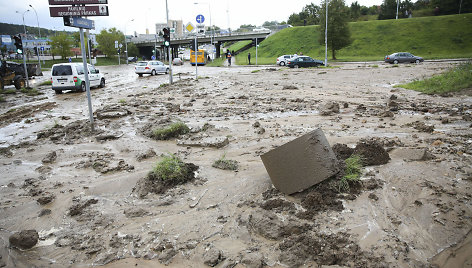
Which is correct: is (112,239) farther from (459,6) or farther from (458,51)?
(459,6)

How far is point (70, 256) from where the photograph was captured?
3.90 meters

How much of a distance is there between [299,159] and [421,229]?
1.79 metres

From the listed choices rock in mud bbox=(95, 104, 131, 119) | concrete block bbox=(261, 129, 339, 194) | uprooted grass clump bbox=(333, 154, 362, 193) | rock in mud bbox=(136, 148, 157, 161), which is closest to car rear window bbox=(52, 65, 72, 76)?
rock in mud bbox=(95, 104, 131, 119)

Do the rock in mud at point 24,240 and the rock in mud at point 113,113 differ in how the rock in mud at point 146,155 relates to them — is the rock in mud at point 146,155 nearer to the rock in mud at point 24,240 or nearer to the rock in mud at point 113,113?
the rock in mud at point 24,240

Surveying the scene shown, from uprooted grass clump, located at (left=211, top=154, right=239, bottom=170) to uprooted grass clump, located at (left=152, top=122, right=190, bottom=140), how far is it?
2.53 m

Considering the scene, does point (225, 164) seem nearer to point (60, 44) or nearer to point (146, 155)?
point (146, 155)

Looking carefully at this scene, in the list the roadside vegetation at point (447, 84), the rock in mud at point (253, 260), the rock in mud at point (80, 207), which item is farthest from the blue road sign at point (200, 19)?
the rock in mud at point (253, 260)

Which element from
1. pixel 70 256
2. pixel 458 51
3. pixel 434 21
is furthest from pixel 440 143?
pixel 434 21

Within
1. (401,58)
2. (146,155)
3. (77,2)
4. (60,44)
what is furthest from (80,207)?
(60,44)

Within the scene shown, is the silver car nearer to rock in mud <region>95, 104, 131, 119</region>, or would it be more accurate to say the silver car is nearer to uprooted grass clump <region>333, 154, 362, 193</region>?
rock in mud <region>95, 104, 131, 119</region>

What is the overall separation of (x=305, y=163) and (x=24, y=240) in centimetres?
394

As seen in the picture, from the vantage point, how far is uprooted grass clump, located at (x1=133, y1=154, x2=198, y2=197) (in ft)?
18.1

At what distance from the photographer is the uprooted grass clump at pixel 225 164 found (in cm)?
635

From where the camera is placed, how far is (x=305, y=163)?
484 centimetres
